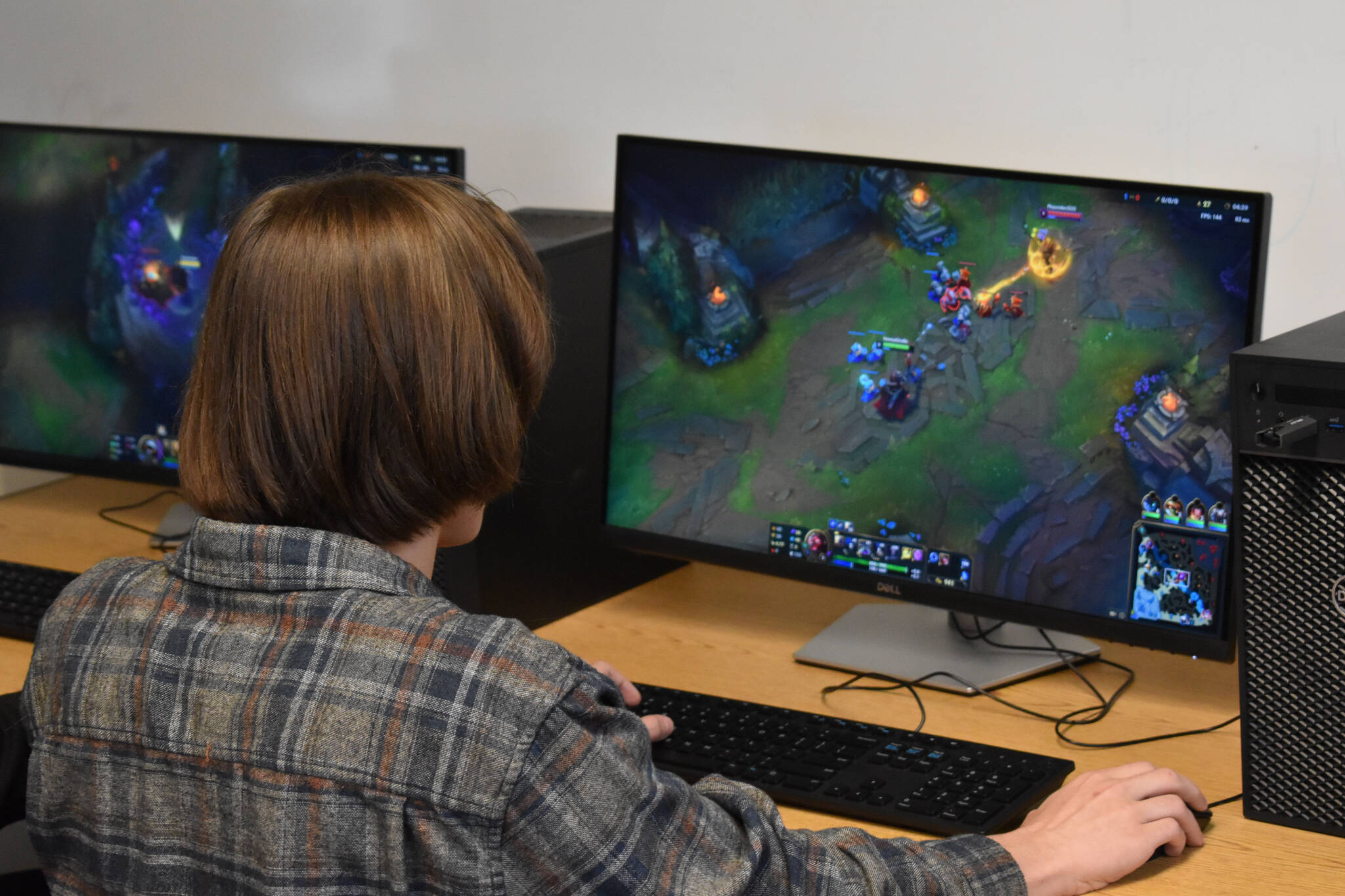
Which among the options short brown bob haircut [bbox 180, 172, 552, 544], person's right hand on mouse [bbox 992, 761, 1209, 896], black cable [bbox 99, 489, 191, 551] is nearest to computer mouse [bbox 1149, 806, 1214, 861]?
person's right hand on mouse [bbox 992, 761, 1209, 896]

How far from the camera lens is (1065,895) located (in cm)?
91

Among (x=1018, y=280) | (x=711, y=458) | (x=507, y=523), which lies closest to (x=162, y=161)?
(x=507, y=523)

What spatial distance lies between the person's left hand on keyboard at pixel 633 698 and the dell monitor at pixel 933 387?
0.59 feet

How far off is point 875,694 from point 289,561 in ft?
2.10

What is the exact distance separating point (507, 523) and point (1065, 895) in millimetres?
673

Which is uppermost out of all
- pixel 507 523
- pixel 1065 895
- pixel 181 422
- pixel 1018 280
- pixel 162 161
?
pixel 162 161

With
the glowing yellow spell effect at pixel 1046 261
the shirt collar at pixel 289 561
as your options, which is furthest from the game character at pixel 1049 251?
the shirt collar at pixel 289 561

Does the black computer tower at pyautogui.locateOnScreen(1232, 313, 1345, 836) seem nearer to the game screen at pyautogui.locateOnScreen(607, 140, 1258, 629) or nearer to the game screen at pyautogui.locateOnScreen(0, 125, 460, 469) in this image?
the game screen at pyautogui.locateOnScreen(607, 140, 1258, 629)

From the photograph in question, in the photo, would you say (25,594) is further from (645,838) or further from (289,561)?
(645,838)

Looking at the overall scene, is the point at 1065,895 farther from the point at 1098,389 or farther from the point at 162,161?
the point at 162,161

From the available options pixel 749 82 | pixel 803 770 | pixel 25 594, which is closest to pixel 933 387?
pixel 803 770

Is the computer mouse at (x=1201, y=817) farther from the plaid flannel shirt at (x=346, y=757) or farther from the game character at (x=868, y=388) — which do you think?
the game character at (x=868, y=388)

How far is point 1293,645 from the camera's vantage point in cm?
97

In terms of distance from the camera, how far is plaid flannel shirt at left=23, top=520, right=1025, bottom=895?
0.72m
